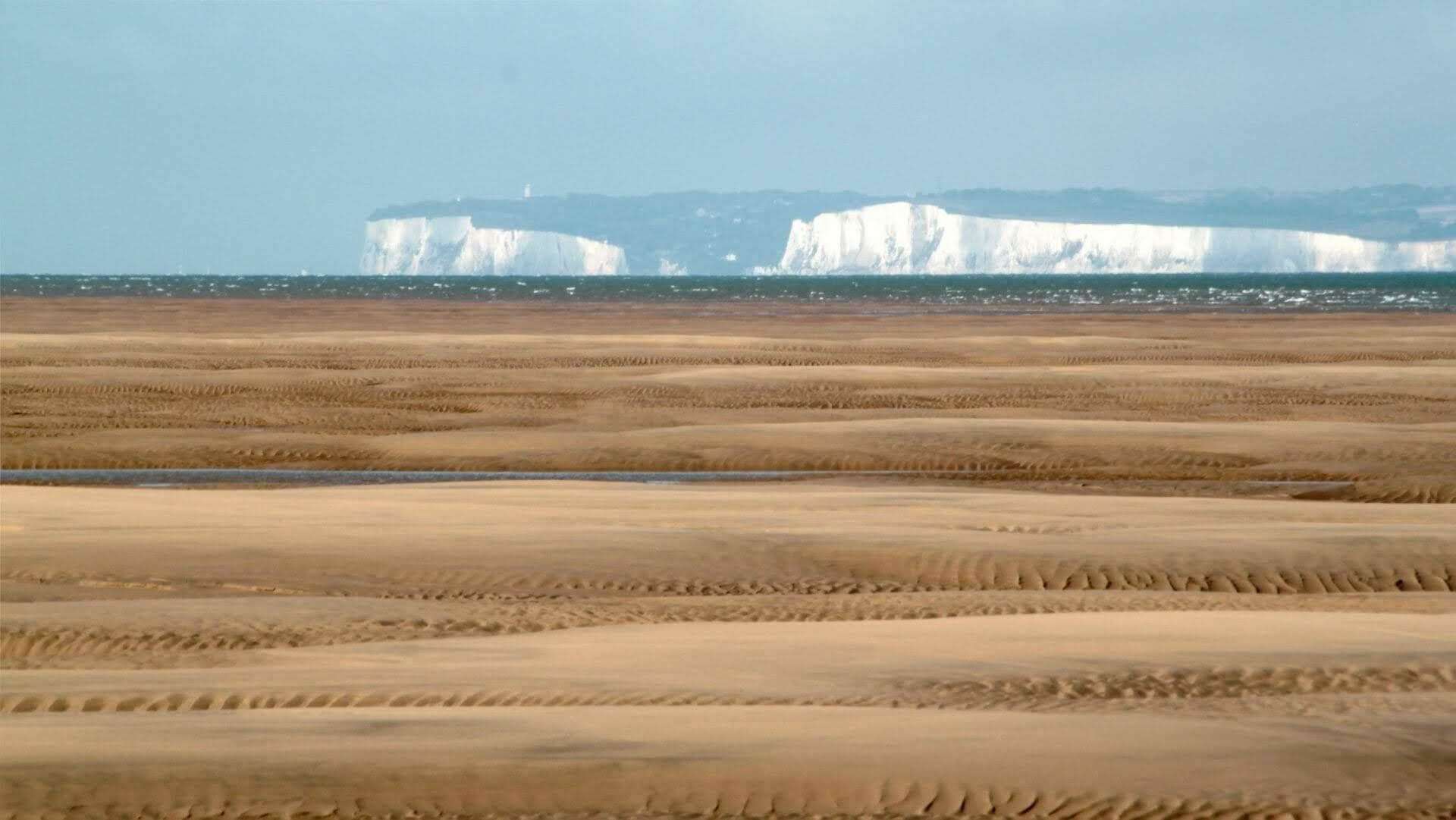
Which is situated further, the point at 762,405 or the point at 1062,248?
the point at 1062,248

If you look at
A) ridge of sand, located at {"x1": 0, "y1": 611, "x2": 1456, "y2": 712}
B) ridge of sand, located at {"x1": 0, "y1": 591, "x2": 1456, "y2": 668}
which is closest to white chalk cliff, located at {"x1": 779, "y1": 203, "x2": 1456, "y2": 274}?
ridge of sand, located at {"x1": 0, "y1": 591, "x2": 1456, "y2": 668}

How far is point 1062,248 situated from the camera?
615 ft

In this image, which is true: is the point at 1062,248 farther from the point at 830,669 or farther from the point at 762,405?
the point at 830,669

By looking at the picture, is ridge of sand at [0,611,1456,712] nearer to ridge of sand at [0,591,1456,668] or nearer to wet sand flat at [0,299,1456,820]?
wet sand flat at [0,299,1456,820]

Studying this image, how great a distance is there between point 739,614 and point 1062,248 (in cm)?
18324

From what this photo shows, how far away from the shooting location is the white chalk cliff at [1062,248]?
18175cm

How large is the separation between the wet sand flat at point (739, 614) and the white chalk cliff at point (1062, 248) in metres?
162

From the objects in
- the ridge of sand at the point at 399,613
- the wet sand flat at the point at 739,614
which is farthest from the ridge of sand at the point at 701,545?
the ridge of sand at the point at 399,613

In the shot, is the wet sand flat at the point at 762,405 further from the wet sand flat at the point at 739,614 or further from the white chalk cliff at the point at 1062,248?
the white chalk cliff at the point at 1062,248

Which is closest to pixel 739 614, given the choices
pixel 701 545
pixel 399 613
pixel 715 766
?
pixel 399 613

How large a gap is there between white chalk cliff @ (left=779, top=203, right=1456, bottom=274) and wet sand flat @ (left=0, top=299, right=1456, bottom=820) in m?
162

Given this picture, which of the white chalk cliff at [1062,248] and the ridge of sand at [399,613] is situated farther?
the white chalk cliff at [1062,248]

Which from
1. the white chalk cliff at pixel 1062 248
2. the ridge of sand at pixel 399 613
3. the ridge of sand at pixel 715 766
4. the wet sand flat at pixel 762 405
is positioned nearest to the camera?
the ridge of sand at pixel 715 766

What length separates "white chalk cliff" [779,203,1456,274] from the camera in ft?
596
